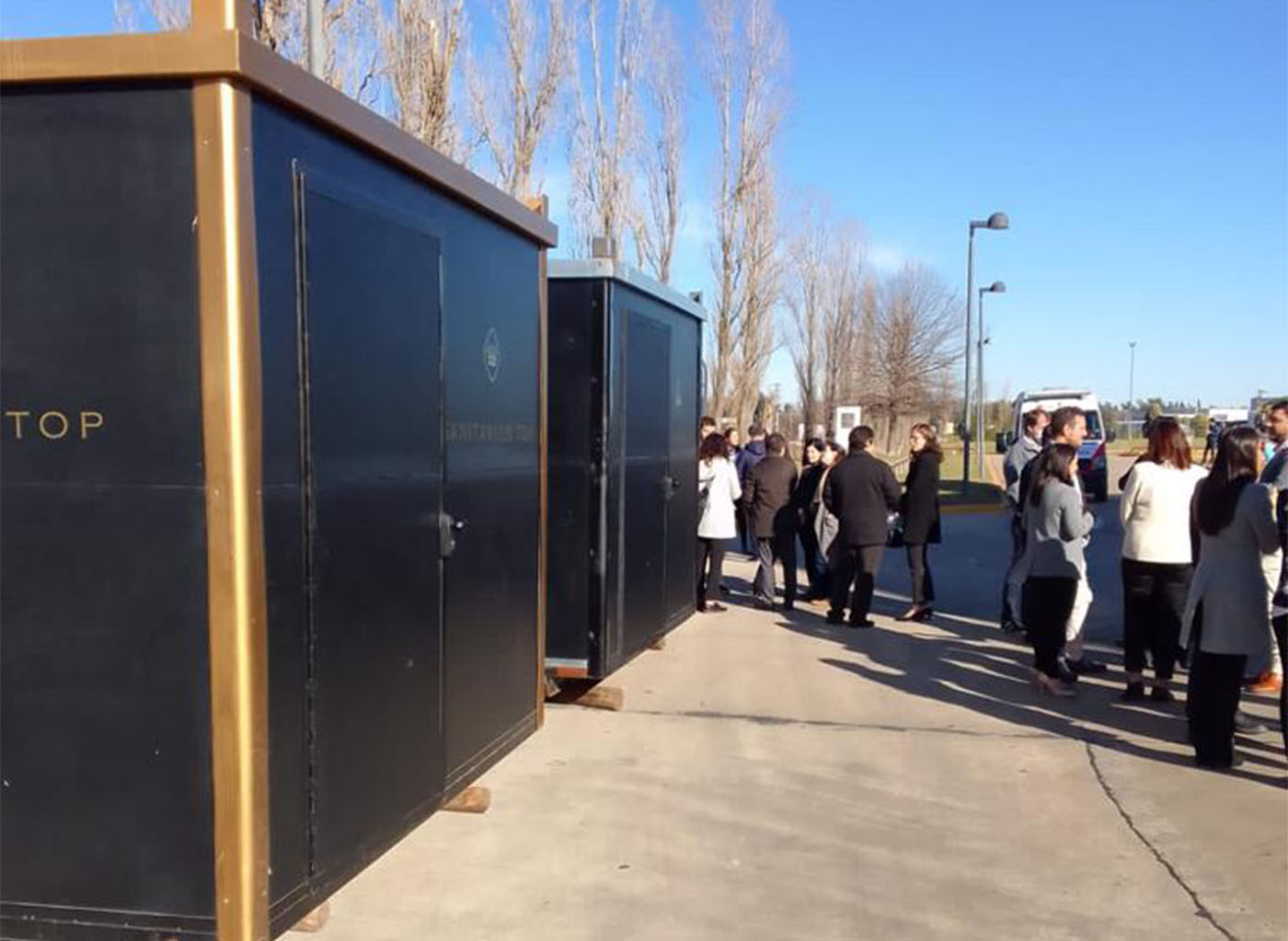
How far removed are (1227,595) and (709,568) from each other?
5389mm

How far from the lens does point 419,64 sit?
13.1 meters

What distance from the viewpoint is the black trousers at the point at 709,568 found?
10070 millimetres

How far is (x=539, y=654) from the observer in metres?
5.29

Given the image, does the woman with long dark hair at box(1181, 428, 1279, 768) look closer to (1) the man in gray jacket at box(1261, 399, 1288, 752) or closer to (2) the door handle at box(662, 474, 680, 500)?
(1) the man in gray jacket at box(1261, 399, 1288, 752)

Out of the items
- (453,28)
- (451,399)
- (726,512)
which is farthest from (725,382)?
(451,399)

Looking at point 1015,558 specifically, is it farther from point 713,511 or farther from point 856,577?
point 713,511

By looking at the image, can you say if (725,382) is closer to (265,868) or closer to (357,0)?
(357,0)

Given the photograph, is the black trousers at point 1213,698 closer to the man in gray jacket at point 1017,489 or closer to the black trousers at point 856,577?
the man in gray jacket at point 1017,489

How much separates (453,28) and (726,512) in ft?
24.6

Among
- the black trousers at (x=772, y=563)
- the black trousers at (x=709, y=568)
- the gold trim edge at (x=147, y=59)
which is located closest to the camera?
the gold trim edge at (x=147, y=59)

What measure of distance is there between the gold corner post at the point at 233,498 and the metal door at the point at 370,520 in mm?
287

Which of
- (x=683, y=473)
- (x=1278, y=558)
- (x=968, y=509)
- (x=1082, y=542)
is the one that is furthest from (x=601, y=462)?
(x=968, y=509)

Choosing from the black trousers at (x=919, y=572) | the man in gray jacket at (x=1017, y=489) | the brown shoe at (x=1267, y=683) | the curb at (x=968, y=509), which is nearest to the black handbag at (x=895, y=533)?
the black trousers at (x=919, y=572)

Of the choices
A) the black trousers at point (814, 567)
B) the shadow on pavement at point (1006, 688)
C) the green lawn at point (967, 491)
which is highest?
the black trousers at point (814, 567)
